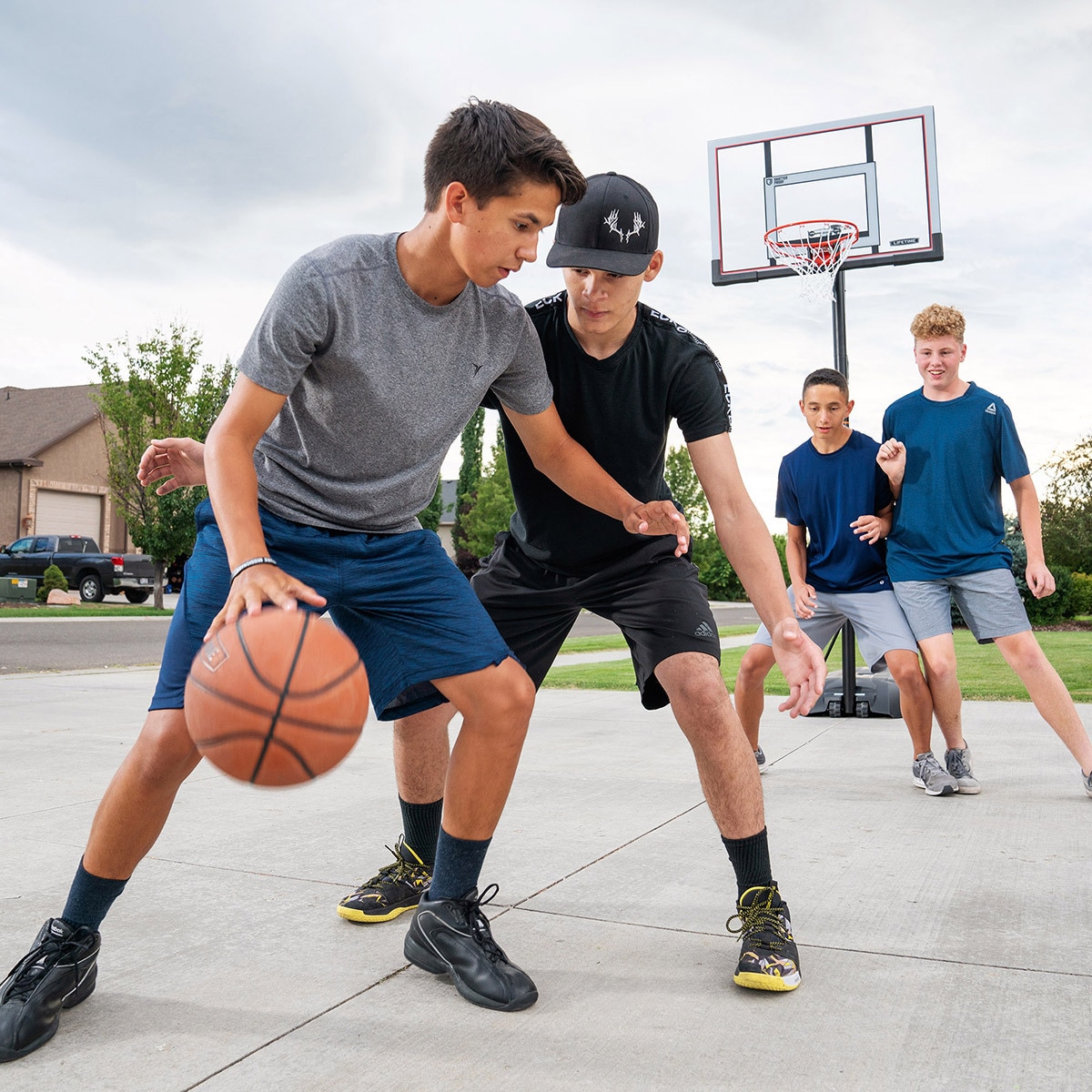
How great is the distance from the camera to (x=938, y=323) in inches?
189

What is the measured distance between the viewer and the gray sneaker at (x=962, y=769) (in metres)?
4.73

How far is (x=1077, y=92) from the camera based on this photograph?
902cm

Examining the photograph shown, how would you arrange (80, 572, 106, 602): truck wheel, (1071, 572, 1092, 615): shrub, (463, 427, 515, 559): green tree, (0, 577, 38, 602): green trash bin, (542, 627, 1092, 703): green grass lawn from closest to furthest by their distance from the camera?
(542, 627, 1092, 703): green grass lawn
(1071, 572, 1092, 615): shrub
(0, 577, 38, 602): green trash bin
(80, 572, 106, 602): truck wheel
(463, 427, 515, 559): green tree

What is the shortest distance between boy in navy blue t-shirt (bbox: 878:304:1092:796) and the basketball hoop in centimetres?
351

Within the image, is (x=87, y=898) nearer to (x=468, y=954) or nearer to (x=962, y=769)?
(x=468, y=954)

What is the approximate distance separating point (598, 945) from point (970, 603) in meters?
2.90

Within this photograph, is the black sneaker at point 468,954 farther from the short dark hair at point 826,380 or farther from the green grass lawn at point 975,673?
the green grass lawn at point 975,673

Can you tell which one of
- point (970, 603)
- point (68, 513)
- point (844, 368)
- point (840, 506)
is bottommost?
point (970, 603)

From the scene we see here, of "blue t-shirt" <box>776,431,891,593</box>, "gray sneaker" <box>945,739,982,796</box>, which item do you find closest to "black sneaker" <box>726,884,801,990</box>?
"gray sneaker" <box>945,739,982,796</box>

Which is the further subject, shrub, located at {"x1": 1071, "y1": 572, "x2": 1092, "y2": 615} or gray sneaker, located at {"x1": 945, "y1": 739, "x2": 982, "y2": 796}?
shrub, located at {"x1": 1071, "y1": 572, "x2": 1092, "y2": 615}

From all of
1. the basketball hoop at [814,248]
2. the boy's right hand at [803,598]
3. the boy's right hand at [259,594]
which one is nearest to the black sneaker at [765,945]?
the boy's right hand at [259,594]

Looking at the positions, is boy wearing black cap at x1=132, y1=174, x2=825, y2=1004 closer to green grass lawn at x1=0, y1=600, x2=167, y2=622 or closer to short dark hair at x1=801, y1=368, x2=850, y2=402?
short dark hair at x1=801, y1=368, x2=850, y2=402

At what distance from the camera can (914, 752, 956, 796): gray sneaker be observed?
4621 millimetres

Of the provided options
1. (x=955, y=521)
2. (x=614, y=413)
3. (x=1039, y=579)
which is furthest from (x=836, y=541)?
(x=614, y=413)
